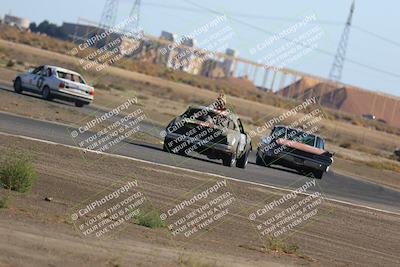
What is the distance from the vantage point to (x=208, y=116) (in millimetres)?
24875

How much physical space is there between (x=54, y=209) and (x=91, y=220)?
0.79m

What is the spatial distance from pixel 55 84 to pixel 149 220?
24.3 metres

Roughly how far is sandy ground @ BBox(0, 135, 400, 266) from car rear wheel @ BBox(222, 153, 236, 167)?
303 centimetres

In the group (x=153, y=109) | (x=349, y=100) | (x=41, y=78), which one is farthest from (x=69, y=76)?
(x=349, y=100)

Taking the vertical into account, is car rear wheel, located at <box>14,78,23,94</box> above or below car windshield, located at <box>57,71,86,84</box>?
below

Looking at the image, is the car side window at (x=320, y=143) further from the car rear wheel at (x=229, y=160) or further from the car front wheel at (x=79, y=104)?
the car front wheel at (x=79, y=104)

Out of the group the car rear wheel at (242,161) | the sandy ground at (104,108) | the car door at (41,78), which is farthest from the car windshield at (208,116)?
the car door at (41,78)

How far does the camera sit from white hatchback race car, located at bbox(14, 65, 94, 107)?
37.8 meters

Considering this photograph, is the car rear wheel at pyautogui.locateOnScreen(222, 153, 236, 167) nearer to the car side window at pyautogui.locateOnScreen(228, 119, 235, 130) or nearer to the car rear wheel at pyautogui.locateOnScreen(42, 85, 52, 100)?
the car side window at pyautogui.locateOnScreen(228, 119, 235, 130)

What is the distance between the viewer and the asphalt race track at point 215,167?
2428 cm

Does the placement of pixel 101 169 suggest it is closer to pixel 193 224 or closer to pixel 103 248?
pixel 193 224

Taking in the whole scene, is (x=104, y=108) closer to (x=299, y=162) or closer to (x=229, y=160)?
(x=299, y=162)

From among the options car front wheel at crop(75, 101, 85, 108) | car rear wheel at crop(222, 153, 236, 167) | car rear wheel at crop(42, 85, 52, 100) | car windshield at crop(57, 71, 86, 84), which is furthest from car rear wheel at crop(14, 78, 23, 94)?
car rear wheel at crop(222, 153, 236, 167)

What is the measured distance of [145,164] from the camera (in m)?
22.1
